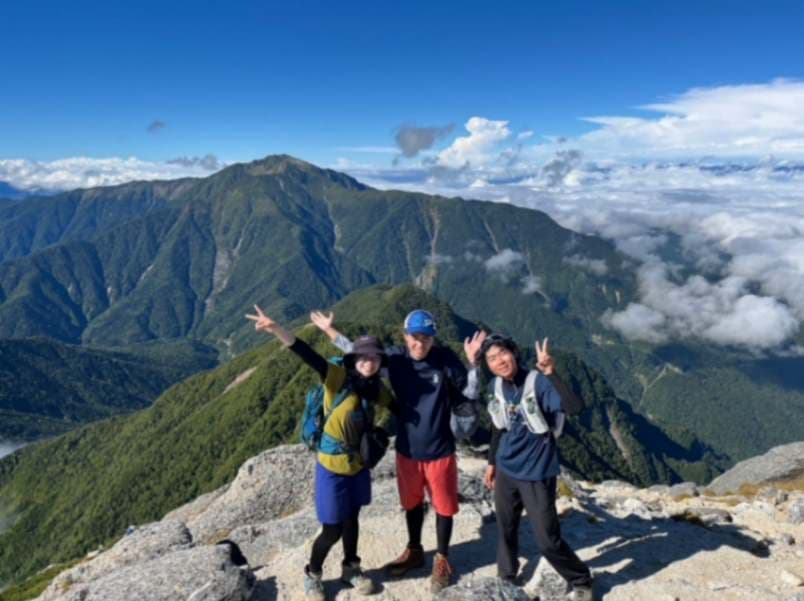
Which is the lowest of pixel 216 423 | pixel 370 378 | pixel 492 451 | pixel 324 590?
pixel 216 423

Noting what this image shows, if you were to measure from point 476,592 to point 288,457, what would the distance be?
784 inches

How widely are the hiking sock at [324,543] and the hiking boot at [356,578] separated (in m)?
0.59

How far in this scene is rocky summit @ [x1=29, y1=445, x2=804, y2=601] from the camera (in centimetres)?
1227

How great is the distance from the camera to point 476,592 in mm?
11156

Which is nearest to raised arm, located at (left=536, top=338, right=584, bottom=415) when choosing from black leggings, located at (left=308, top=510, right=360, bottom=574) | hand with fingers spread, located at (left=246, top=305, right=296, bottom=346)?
black leggings, located at (left=308, top=510, right=360, bottom=574)

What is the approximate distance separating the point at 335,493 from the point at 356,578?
6.95 ft

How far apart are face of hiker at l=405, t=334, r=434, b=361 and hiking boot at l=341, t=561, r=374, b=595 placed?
4660 millimetres

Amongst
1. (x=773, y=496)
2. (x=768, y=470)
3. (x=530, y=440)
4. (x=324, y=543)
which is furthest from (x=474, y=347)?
(x=768, y=470)

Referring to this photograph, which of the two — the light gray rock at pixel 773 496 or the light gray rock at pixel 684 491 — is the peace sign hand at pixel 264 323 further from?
the light gray rock at pixel 684 491

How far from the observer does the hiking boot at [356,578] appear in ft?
39.1

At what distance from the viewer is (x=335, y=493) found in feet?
37.7

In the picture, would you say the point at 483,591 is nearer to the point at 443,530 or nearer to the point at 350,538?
the point at 443,530

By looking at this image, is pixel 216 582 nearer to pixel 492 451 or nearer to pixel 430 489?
pixel 430 489

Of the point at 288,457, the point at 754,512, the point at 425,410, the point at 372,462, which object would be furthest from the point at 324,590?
the point at 288,457
